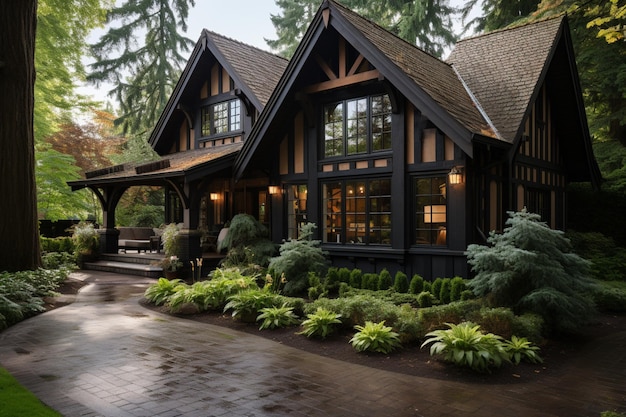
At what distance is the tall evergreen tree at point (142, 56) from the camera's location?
91.3 ft

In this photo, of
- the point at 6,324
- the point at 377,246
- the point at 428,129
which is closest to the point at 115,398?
the point at 6,324

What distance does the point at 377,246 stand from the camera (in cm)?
1162

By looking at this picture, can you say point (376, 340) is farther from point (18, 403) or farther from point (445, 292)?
point (18, 403)

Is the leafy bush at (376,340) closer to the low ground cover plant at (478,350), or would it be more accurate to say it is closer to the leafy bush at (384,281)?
the low ground cover plant at (478,350)

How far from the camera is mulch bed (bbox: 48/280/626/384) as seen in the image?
18.8 feet

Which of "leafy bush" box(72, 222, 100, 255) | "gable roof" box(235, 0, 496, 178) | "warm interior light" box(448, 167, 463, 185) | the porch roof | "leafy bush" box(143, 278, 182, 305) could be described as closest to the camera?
"gable roof" box(235, 0, 496, 178)

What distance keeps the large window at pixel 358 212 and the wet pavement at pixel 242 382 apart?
16.8 feet

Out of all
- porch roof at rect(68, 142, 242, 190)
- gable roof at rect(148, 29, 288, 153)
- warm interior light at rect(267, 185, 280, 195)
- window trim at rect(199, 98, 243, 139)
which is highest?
gable roof at rect(148, 29, 288, 153)

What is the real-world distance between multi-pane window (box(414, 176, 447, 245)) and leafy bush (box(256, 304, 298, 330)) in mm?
4137

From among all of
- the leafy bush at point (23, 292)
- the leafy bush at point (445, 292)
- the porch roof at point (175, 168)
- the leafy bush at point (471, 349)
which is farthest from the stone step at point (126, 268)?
the leafy bush at point (471, 349)

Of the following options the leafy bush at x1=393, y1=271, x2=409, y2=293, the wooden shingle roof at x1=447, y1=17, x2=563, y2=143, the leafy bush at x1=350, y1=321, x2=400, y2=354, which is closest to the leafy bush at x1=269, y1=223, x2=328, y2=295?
the leafy bush at x1=393, y1=271, x2=409, y2=293

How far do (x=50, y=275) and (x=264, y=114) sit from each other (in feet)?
22.5

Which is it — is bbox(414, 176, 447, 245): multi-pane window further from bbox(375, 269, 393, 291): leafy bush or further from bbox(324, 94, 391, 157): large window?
bbox(324, 94, 391, 157): large window

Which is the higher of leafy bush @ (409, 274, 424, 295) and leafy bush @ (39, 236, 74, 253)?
leafy bush @ (39, 236, 74, 253)
